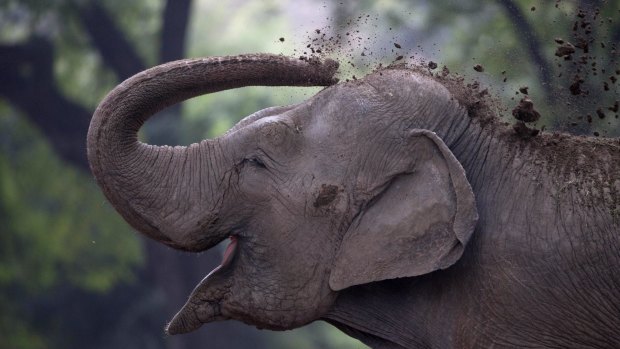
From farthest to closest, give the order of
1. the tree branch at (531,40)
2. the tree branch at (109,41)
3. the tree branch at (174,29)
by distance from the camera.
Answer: the tree branch at (109,41)
the tree branch at (174,29)
the tree branch at (531,40)

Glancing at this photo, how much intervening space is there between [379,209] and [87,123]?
484 inches

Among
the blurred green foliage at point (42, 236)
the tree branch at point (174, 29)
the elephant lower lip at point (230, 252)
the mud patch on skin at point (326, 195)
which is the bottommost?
the blurred green foliage at point (42, 236)

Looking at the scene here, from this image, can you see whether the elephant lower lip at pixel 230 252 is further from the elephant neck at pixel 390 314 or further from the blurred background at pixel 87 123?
the blurred background at pixel 87 123

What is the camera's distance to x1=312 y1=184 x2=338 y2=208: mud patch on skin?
3373mm

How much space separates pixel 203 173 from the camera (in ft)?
11.5

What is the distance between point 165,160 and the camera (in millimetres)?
3516

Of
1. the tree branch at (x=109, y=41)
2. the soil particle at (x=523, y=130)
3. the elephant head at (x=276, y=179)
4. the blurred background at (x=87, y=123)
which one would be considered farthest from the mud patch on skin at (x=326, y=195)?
the tree branch at (x=109, y=41)

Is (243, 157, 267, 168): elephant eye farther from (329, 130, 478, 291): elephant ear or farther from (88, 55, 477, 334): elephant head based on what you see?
(329, 130, 478, 291): elephant ear

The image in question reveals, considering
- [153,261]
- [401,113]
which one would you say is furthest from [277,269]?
[153,261]

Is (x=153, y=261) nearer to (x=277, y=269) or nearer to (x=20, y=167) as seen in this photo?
(x=20, y=167)

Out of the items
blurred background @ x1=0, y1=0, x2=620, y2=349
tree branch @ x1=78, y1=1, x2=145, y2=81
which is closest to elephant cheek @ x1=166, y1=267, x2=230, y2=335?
blurred background @ x1=0, y1=0, x2=620, y2=349

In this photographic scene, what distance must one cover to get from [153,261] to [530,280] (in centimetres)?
1290

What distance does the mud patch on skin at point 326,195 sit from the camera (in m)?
3.37

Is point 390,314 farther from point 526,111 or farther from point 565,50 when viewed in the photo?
point 565,50
